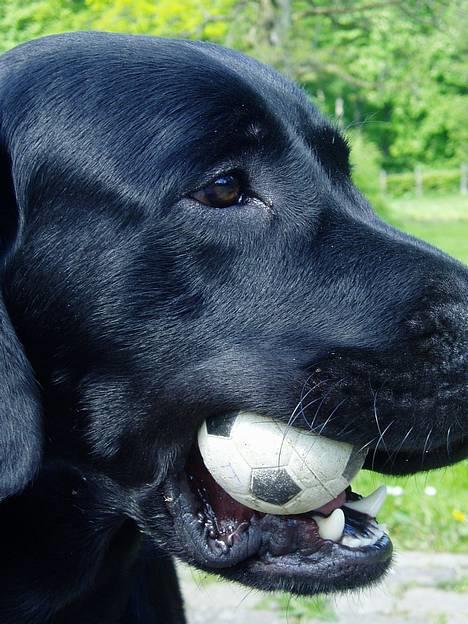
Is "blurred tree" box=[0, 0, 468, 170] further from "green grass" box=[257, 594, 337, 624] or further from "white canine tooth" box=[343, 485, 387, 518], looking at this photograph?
"white canine tooth" box=[343, 485, 387, 518]

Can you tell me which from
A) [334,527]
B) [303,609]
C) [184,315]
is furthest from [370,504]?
[303,609]

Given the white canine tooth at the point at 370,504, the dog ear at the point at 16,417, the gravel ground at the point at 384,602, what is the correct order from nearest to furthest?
the dog ear at the point at 16,417, the white canine tooth at the point at 370,504, the gravel ground at the point at 384,602

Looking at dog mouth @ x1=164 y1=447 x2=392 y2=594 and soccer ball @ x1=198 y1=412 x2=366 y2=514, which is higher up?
soccer ball @ x1=198 y1=412 x2=366 y2=514

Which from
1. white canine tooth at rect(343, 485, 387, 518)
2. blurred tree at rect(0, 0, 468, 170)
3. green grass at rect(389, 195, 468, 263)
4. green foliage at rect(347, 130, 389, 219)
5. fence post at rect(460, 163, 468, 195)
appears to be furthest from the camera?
fence post at rect(460, 163, 468, 195)

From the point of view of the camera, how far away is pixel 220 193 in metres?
2.16

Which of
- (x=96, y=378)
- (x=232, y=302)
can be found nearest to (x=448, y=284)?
(x=232, y=302)

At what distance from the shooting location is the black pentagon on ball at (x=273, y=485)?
6.86 feet

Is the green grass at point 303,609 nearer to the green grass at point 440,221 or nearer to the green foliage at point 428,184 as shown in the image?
the green grass at point 440,221

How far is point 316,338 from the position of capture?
83.7 inches

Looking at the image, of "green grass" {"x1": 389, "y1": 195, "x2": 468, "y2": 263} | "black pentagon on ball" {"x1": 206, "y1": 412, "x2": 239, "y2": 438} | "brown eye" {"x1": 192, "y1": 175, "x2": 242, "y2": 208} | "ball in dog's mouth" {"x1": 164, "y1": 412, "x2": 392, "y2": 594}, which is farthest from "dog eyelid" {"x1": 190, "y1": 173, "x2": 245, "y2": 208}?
"green grass" {"x1": 389, "y1": 195, "x2": 468, "y2": 263}

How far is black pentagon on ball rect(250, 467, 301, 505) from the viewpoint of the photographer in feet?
6.86

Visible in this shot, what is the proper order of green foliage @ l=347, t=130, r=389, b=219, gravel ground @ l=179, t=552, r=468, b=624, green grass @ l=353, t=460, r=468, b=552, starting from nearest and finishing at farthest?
gravel ground @ l=179, t=552, r=468, b=624 < green grass @ l=353, t=460, r=468, b=552 < green foliage @ l=347, t=130, r=389, b=219

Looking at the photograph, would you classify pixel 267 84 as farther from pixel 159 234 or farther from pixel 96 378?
pixel 96 378

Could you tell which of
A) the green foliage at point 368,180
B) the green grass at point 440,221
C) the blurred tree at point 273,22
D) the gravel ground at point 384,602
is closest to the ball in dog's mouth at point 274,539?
the gravel ground at point 384,602
